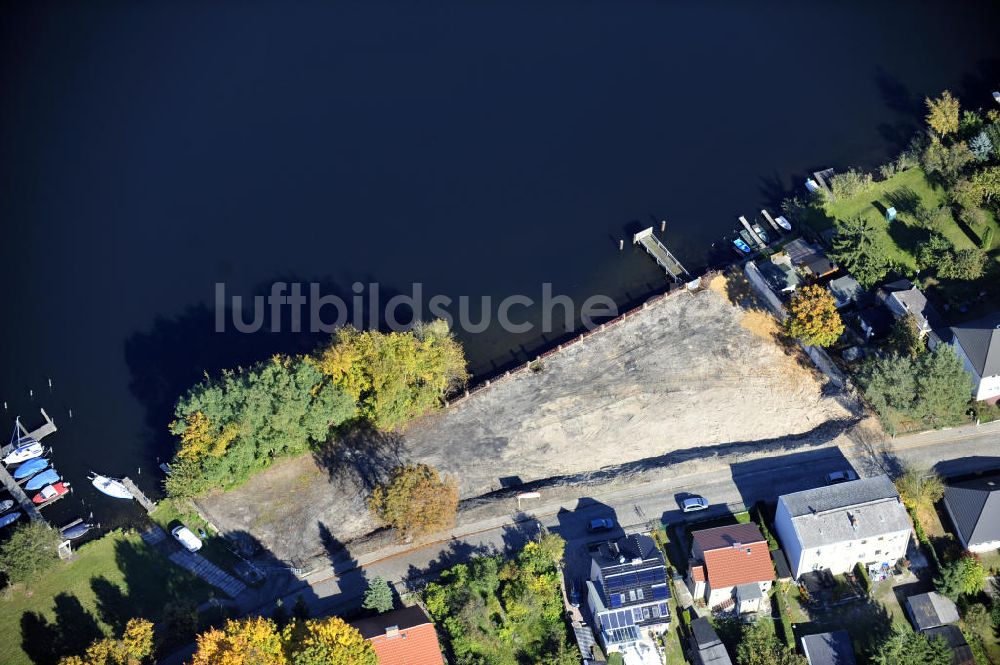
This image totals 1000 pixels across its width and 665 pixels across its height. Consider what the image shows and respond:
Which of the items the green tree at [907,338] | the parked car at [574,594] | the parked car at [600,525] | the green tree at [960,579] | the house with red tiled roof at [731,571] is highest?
the green tree at [907,338]

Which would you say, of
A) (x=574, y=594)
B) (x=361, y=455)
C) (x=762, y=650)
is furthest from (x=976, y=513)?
(x=361, y=455)

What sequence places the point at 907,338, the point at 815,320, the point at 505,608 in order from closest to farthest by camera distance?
the point at 505,608
the point at 815,320
the point at 907,338

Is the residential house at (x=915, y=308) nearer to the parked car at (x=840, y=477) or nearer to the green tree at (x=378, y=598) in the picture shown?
the parked car at (x=840, y=477)

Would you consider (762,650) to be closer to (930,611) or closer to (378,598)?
(930,611)

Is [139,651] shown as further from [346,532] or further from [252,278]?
[252,278]

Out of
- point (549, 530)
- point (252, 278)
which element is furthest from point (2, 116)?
point (549, 530)

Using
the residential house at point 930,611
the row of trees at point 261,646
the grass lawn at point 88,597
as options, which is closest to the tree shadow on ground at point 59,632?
the grass lawn at point 88,597
